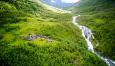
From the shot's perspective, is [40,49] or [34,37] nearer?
[40,49]

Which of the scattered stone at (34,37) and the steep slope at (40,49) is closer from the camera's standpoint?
the steep slope at (40,49)

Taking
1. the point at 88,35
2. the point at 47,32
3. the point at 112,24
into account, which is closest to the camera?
the point at 47,32

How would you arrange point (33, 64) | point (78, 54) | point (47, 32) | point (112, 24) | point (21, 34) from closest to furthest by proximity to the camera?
point (33, 64)
point (78, 54)
point (21, 34)
point (47, 32)
point (112, 24)

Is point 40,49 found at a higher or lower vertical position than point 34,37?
lower

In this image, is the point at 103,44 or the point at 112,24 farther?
the point at 112,24

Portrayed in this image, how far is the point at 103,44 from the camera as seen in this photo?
144250 millimetres

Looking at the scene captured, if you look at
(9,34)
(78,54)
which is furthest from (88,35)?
(9,34)

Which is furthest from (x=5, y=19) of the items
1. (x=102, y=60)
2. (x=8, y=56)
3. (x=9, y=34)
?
(x=102, y=60)

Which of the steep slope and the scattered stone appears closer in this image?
the steep slope

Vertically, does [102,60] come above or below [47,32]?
below

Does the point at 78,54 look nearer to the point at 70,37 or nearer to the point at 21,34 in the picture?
the point at 70,37

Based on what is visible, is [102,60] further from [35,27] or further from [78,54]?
[35,27]

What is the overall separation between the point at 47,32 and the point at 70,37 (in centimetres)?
1790

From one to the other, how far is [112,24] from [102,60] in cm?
6614
